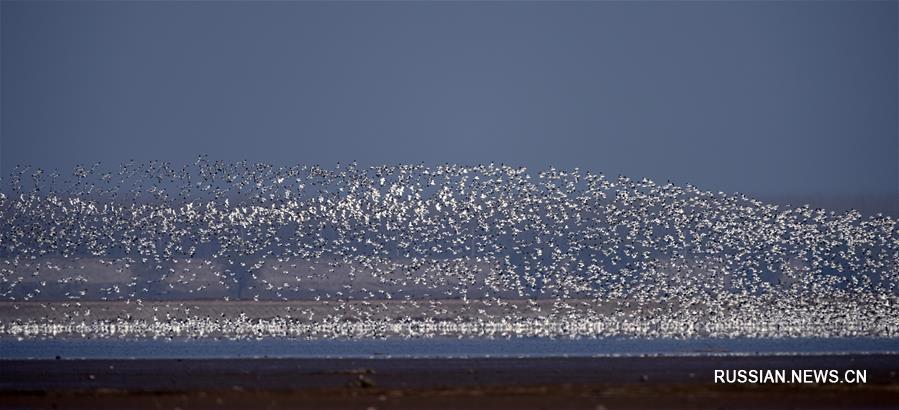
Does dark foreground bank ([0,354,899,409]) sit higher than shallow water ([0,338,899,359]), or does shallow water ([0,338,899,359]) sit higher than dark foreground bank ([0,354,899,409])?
shallow water ([0,338,899,359])

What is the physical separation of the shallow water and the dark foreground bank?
5.91ft

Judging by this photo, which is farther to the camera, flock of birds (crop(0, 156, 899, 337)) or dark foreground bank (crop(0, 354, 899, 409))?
flock of birds (crop(0, 156, 899, 337))

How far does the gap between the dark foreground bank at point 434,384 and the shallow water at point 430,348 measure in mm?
1801

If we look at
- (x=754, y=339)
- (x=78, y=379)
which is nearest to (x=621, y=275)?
(x=754, y=339)

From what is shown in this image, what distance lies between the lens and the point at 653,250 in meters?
69.1

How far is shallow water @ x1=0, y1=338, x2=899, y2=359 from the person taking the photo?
42281 mm

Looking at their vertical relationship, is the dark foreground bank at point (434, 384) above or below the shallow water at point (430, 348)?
below

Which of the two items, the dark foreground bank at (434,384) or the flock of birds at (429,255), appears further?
the flock of birds at (429,255)

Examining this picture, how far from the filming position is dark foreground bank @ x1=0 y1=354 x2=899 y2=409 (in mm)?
32469

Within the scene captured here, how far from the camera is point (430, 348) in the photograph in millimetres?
44875

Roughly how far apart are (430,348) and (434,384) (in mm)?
9814

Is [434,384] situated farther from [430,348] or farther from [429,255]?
[429,255]

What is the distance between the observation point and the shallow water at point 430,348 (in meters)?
42.3

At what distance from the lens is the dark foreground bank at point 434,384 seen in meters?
32.5
